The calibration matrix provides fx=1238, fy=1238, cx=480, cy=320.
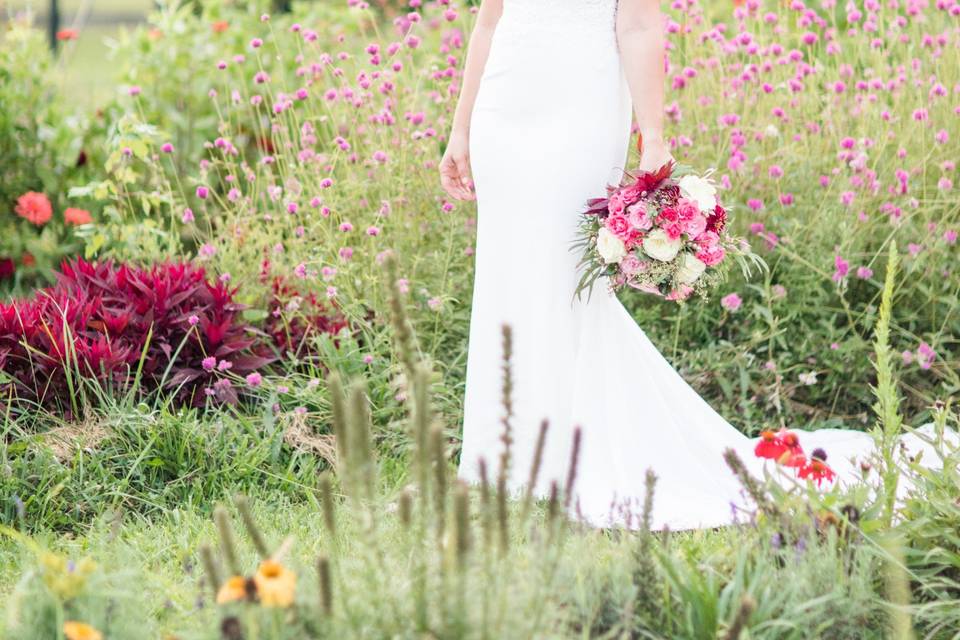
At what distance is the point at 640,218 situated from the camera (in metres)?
3.29

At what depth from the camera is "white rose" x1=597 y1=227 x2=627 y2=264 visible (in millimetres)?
3316

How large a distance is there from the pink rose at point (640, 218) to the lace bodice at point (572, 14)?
1.76ft

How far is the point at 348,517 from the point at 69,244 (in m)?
2.67

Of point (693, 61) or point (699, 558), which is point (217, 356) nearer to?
point (699, 558)

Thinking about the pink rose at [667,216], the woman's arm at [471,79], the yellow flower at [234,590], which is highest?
the woman's arm at [471,79]

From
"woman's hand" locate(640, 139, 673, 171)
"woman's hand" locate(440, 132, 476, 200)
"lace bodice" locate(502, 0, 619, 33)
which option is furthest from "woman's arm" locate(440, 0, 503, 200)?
"woman's hand" locate(640, 139, 673, 171)

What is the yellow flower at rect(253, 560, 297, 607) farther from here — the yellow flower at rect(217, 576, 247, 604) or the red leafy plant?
the red leafy plant

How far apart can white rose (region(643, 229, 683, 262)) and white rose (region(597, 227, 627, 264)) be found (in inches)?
2.6

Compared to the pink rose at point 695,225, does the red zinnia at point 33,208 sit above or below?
above

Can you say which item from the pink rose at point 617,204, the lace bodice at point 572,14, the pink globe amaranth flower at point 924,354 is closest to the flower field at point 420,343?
the pink globe amaranth flower at point 924,354

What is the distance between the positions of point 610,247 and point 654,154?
0.31 m

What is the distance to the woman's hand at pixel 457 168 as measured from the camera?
12.3 feet

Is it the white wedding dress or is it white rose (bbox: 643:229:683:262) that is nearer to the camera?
white rose (bbox: 643:229:683:262)

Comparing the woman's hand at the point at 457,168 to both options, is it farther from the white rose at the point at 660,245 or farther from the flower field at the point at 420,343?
the white rose at the point at 660,245
